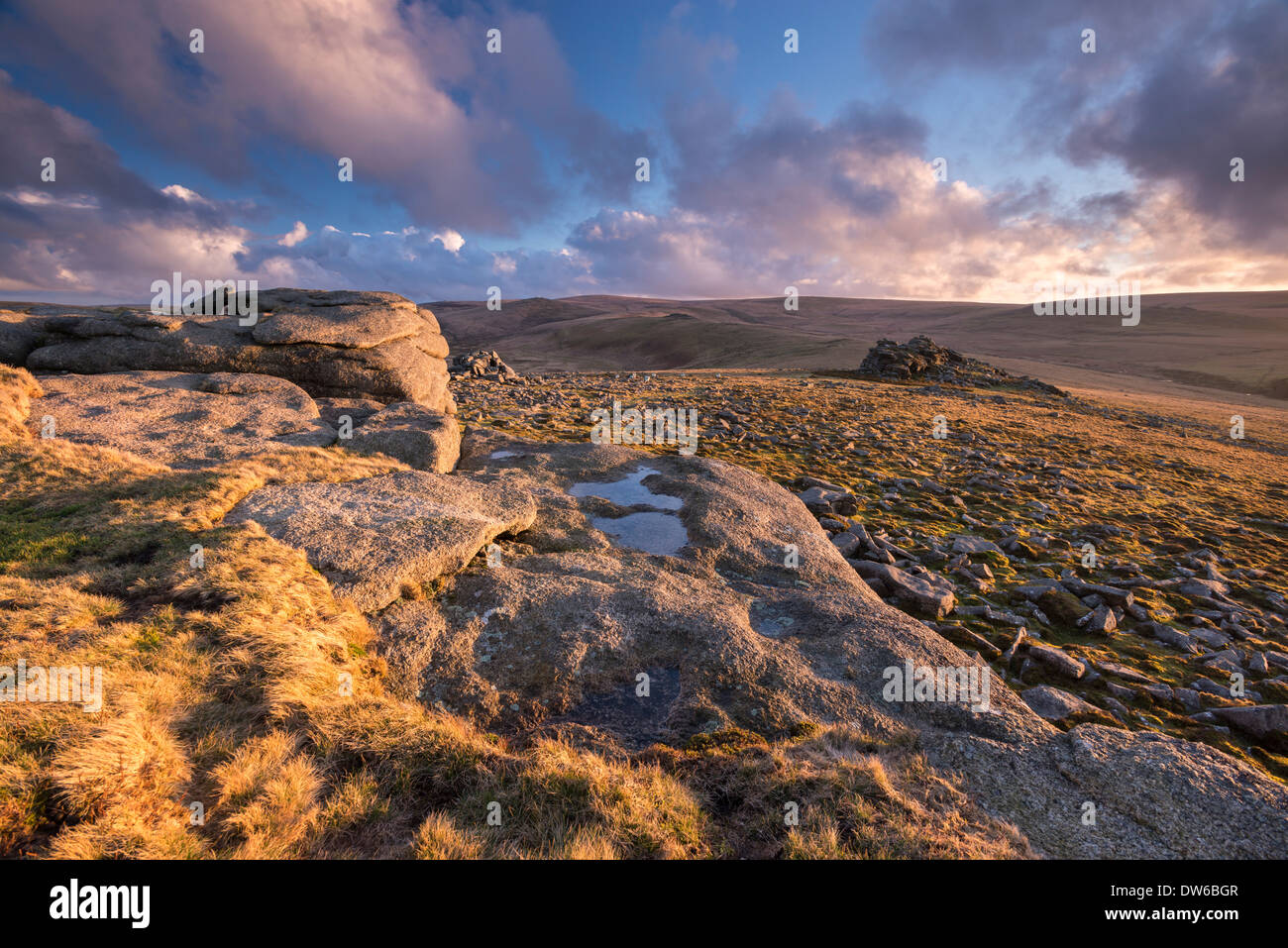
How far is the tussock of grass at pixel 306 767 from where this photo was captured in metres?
3.99

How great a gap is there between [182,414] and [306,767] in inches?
537

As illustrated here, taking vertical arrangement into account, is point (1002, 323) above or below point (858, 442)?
above

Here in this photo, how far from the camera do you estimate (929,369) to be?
→ 1774 inches

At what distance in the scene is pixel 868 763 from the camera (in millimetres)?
5250

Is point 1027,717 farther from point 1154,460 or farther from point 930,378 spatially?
point 930,378

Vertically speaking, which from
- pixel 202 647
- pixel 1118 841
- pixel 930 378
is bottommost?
pixel 1118 841

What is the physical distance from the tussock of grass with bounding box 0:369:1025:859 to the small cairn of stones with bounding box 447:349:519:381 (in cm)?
3149
